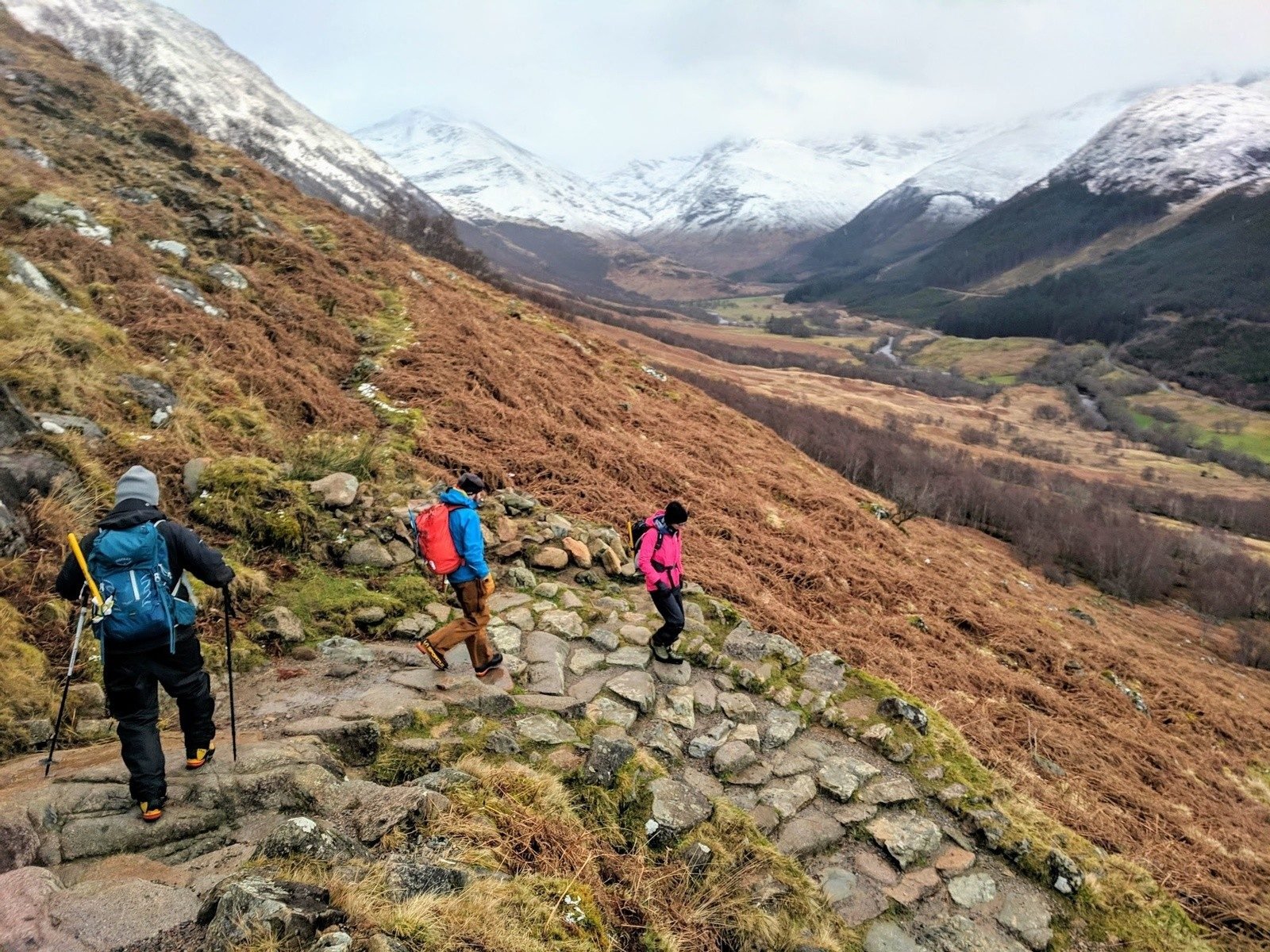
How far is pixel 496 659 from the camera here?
7043mm

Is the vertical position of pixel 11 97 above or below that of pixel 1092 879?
above

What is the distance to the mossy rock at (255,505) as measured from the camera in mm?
7883

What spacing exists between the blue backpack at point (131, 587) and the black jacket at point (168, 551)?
72mm

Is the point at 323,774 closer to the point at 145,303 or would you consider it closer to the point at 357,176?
the point at 145,303

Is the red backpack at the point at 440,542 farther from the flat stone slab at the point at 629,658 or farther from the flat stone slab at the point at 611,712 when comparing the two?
the flat stone slab at the point at 629,658

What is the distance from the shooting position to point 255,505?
8.19 m

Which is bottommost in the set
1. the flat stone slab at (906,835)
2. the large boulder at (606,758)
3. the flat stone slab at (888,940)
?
the flat stone slab at (888,940)

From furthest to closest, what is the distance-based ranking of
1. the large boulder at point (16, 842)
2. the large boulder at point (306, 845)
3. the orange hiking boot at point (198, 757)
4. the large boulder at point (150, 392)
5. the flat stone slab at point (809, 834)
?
the large boulder at point (150, 392) → the flat stone slab at point (809, 834) → the orange hiking boot at point (198, 757) → the large boulder at point (306, 845) → the large boulder at point (16, 842)

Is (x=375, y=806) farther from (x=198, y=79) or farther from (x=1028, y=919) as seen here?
(x=198, y=79)

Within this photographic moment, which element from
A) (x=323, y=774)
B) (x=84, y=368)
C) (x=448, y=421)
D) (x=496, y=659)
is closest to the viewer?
(x=323, y=774)

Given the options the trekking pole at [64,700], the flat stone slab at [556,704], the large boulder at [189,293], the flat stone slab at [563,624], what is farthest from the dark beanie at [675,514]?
the large boulder at [189,293]

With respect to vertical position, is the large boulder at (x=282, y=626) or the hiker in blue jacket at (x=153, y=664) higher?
the hiker in blue jacket at (x=153, y=664)

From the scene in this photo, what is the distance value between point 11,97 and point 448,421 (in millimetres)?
15445


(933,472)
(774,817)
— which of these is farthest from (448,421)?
(933,472)
